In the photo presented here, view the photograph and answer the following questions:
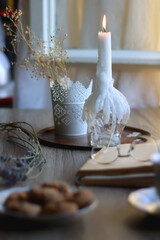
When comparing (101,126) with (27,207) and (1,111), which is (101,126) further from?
(1,111)

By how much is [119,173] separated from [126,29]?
161 centimetres

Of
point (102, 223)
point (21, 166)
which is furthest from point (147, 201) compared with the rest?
point (21, 166)

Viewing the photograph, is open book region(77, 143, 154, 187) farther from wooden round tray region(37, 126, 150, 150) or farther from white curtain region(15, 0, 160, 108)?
white curtain region(15, 0, 160, 108)

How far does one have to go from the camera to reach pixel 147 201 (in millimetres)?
727

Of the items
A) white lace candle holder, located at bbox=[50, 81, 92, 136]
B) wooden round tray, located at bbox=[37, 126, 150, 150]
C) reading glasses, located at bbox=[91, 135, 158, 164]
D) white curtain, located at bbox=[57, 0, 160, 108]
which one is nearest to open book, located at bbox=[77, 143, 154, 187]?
reading glasses, located at bbox=[91, 135, 158, 164]

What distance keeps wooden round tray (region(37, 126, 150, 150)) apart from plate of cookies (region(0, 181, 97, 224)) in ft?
1.70

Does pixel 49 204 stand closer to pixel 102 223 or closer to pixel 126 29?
pixel 102 223

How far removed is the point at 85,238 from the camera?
0.66 m

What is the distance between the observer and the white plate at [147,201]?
69 cm

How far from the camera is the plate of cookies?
66 centimetres

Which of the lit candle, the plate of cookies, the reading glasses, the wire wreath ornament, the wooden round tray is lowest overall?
the wooden round tray

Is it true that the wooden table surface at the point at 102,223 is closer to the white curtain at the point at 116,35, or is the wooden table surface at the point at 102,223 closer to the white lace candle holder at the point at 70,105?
the white lace candle holder at the point at 70,105

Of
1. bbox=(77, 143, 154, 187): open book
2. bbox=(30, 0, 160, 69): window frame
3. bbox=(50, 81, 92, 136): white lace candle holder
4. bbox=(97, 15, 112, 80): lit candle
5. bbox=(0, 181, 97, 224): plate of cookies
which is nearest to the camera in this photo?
bbox=(0, 181, 97, 224): plate of cookies

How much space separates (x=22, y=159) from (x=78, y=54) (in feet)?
4.49
